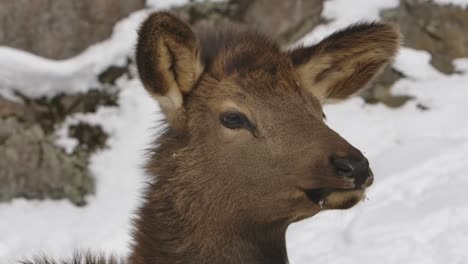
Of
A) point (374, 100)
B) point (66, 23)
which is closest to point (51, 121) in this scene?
point (66, 23)

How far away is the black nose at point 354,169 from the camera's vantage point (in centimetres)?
303

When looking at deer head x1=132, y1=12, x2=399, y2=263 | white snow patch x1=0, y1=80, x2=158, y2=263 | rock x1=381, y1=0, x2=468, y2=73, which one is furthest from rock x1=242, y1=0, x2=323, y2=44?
deer head x1=132, y1=12, x2=399, y2=263

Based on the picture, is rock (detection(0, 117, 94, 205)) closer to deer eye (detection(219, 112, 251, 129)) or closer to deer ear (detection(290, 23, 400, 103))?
deer ear (detection(290, 23, 400, 103))

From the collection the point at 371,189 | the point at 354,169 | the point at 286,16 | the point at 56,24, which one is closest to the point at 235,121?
the point at 354,169

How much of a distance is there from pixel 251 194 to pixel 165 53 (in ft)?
2.36

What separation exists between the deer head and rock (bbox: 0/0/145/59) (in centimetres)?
384

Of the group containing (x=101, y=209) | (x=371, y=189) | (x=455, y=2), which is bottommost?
(x=101, y=209)

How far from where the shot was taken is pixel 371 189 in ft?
22.1

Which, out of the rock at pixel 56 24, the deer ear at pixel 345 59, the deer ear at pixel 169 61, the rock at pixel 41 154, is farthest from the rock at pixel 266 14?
the deer ear at pixel 169 61

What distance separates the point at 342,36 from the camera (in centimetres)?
378

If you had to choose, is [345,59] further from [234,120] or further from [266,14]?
[266,14]

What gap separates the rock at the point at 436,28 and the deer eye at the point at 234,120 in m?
5.25

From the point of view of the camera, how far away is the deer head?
129 inches

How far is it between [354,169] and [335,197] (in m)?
0.19
